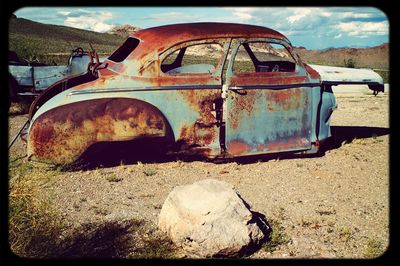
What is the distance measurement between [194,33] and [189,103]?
983 millimetres

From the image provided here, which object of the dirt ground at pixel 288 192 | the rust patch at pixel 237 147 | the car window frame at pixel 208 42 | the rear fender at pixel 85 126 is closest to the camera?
the dirt ground at pixel 288 192

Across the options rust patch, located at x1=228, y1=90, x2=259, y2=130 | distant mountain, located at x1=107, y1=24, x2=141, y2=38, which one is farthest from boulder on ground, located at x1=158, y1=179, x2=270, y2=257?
distant mountain, located at x1=107, y1=24, x2=141, y2=38

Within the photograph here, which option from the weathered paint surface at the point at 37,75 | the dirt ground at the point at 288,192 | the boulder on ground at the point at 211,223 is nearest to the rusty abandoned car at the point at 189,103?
the dirt ground at the point at 288,192

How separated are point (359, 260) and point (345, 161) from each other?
9.02 ft

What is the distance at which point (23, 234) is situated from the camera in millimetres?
3604

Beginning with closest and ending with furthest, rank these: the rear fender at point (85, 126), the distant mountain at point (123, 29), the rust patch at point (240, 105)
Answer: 1. the rear fender at point (85, 126)
2. the rust patch at point (240, 105)
3. the distant mountain at point (123, 29)

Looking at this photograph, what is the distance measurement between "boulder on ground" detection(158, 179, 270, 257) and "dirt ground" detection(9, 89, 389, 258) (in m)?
0.26

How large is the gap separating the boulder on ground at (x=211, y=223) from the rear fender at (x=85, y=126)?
1.51m

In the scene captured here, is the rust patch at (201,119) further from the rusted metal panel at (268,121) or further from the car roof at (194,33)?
the car roof at (194,33)

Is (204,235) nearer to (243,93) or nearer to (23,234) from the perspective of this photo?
(23,234)

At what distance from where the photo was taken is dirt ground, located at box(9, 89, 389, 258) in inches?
151

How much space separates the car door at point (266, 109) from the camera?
5.32 meters

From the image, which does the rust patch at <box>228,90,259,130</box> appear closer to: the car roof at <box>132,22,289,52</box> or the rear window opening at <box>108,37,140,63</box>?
the car roof at <box>132,22,289,52</box>
